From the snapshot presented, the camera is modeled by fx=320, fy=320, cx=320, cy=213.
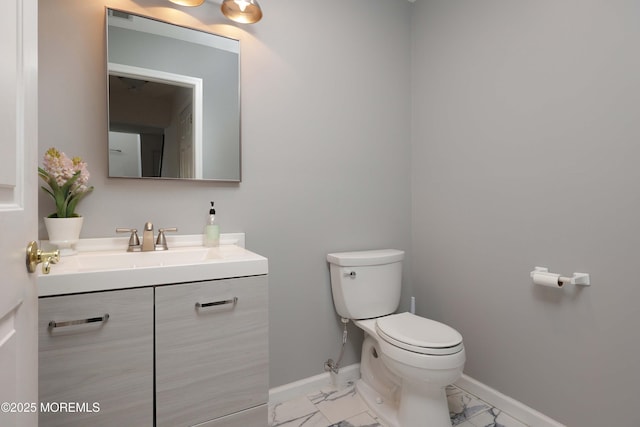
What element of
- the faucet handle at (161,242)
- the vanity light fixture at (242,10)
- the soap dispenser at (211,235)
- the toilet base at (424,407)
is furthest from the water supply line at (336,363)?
the vanity light fixture at (242,10)

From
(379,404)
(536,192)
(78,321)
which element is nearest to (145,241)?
(78,321)

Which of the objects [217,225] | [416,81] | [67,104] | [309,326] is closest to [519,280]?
[309,326]

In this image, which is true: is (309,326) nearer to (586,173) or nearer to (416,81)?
(586,173)

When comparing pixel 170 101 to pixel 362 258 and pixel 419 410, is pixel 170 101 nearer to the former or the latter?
pixel 362 258

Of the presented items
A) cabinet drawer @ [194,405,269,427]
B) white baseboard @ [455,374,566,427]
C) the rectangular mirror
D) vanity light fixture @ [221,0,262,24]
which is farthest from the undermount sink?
white baseboard @ [455,374,566,427]

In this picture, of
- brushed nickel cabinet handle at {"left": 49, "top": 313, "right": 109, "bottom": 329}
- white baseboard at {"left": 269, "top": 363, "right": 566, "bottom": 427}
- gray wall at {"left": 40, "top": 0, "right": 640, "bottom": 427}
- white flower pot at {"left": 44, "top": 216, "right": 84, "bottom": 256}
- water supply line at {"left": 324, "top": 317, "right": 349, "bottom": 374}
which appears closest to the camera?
brushed nickel cabinet handle at {"left": 49, "top": 313, "right": 109, "bottom": 329}

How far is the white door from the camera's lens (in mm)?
557

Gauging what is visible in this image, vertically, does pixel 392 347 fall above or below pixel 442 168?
below

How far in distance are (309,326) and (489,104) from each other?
159 centimetres

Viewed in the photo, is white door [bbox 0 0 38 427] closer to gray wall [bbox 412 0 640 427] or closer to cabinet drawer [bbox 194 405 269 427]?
cabinet drawer [bbox 194 405 269 427]

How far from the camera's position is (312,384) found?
6.03 feet

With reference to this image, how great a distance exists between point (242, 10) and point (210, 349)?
58.6 inches

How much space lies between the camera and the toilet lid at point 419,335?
53.9 inches

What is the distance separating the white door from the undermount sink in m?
0.22
